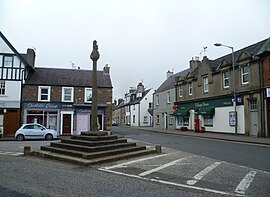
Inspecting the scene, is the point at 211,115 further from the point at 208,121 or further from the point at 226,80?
the point at 226,80

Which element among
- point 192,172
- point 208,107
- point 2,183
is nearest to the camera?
point 2,183

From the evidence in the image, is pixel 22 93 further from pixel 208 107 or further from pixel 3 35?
pixel 208 107

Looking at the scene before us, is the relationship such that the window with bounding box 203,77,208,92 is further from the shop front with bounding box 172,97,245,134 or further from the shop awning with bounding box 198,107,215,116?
the shop awning with bounding box 198,107,215,116

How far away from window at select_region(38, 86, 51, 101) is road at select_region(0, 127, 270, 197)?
18.5m

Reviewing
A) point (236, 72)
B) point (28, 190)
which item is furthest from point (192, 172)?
point (236, 72)

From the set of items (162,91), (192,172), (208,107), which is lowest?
(192,172)

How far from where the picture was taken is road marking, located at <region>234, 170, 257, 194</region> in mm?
6027

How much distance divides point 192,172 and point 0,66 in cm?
2528

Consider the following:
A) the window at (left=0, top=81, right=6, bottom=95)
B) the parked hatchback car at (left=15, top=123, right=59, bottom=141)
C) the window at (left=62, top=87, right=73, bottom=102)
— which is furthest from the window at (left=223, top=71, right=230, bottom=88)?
the window at (left=0, top=81, right=6, bottom=95)

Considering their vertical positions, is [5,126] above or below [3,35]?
below

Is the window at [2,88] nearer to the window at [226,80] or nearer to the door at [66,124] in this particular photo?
the door at [66,124]

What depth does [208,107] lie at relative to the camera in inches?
1101

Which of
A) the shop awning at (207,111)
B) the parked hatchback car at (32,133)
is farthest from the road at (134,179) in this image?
the shop awning at (207,111)

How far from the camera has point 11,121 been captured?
83.9 feet
